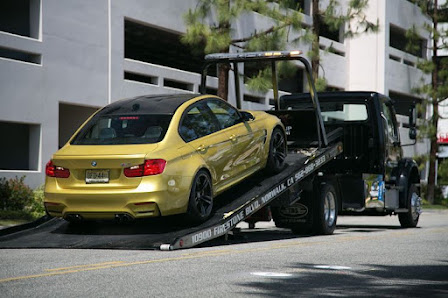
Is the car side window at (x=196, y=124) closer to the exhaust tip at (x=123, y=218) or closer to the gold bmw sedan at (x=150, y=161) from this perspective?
the gold bmw sedan at (x=150, y=161)

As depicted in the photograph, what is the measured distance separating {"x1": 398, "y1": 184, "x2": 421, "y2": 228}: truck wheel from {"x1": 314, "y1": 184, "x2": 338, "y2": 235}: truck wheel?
3.04m

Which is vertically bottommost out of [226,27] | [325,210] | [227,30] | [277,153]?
[325,210]

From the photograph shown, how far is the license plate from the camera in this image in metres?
11.2

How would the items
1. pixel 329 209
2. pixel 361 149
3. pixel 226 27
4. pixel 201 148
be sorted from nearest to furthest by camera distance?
pixel 201 148 → pixel 329 209 → pixel 361 149 → pixel 226 27

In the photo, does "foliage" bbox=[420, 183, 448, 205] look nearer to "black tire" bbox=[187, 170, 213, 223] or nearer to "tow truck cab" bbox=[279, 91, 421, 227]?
"tow truck cab" bbox=[279, 91, 421, 227]

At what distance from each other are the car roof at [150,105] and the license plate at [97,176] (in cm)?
118

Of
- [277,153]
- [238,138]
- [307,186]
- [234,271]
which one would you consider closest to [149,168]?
[238,138]

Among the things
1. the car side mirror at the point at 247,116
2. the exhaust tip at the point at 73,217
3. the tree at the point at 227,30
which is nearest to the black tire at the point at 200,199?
the exhaust tip at the point at 73,217

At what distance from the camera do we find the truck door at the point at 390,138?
54.2 ft

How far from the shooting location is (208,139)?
12023 millimetres

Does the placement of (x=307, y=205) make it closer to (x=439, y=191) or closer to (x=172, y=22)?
(x=172, y=22)

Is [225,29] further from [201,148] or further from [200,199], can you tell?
[200,199]

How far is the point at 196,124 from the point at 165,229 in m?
1.57

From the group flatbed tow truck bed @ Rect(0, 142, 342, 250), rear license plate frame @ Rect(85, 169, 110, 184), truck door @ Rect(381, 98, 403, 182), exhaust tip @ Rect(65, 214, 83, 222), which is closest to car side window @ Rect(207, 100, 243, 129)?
flatbed tow truck bed @ Rect(0, 142, 342, 250)
